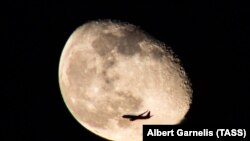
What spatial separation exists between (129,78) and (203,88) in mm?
1033

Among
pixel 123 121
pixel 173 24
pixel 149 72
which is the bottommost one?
pixel 123 121

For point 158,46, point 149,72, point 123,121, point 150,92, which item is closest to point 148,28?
point 158,46

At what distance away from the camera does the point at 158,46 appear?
4.14 m

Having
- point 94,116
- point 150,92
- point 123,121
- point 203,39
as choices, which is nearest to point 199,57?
point 203,39

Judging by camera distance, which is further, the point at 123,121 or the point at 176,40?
the point at 123,121

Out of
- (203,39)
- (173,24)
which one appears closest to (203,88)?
(203,39)

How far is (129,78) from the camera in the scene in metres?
4.06

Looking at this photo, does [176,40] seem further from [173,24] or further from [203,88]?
[203,88]

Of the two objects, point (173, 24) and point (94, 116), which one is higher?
point (173, 24)

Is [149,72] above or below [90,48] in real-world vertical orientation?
below

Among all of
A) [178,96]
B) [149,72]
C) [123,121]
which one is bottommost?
[123,121]

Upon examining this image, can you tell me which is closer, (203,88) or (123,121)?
(203,88)

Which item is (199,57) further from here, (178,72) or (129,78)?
(129,78)

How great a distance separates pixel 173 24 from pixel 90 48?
125 cm
